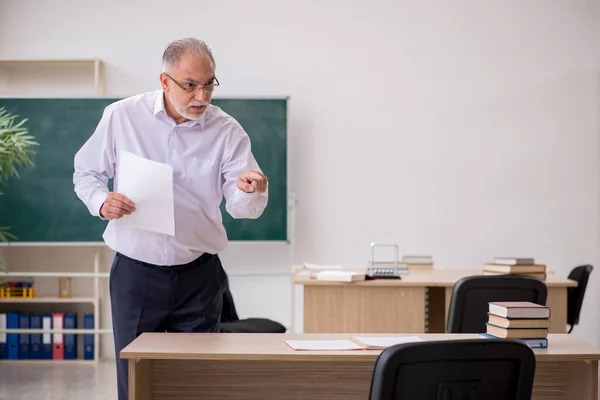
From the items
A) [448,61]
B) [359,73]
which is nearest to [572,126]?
[448,61]

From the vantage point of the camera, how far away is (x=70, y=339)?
19.9ft

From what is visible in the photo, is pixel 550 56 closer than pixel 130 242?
No

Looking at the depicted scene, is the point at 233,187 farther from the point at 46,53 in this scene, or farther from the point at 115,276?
the point at 46,53

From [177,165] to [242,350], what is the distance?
0.79 meters

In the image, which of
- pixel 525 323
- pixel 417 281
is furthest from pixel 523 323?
pixel 417 281

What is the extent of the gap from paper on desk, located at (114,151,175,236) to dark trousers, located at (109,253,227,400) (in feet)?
0.70

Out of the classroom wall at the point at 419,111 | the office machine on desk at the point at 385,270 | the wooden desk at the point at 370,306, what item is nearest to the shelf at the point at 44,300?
the classroom wall at the point at 419,111

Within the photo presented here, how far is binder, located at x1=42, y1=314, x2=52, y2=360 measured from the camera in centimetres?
605

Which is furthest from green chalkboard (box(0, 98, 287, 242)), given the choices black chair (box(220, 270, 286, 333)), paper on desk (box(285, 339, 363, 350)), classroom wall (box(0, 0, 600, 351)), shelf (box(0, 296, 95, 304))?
paper on desk (box(285, 339, 363, 350))

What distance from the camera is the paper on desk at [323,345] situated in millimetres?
2432

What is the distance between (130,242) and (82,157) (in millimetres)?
369

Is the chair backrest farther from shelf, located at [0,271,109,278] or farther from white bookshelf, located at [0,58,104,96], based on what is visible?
white bookshelf, located at [0,58,104,96]

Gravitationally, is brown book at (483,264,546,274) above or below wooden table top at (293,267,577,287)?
above

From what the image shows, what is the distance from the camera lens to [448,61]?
6.18 metres
